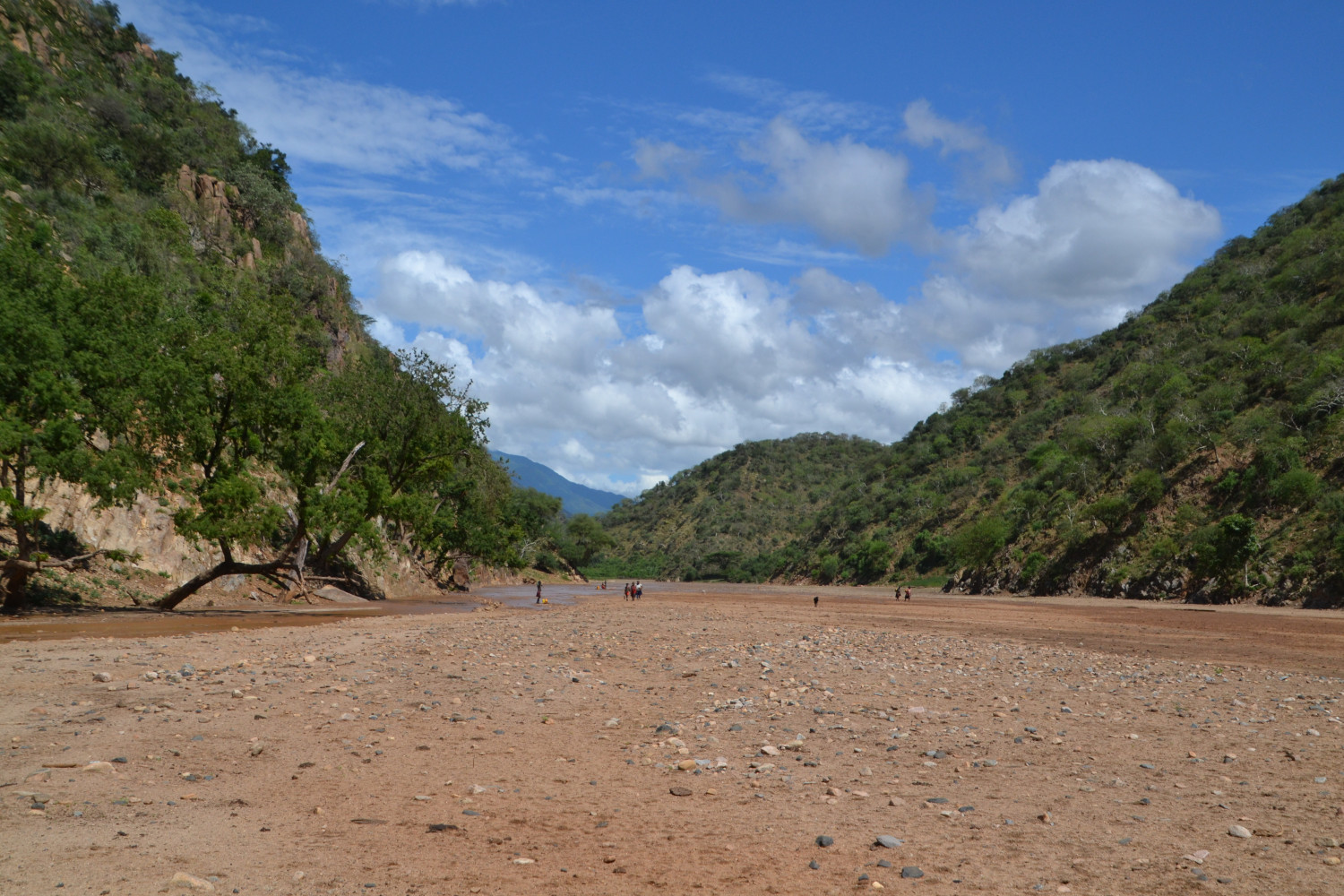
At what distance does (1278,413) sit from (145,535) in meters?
71.6

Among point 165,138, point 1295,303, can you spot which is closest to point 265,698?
point 165,138

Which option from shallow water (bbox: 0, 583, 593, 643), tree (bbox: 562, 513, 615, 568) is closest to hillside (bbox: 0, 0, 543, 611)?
shallow water (bbox: 0, 583, 593, 643)

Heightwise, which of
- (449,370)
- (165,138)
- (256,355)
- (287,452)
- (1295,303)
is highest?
(165,138)

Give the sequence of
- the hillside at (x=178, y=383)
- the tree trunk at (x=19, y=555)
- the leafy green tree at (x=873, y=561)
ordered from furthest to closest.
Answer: the leafy green tree at (x=873, y=561)
the hillside at (x=178, y=383)
the tree trunk at (x=19, y=555)

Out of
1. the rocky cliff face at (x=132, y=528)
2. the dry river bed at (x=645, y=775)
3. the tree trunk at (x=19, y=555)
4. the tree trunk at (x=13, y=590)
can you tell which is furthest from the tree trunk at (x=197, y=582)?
the dry river bed at (x=645, y=775)

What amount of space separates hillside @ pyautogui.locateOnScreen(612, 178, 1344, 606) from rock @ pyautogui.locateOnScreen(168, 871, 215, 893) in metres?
55.8

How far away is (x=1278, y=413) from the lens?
60.6m

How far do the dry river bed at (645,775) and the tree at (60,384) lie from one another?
20.8ft

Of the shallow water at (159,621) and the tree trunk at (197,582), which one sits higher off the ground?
the tree trunk at (197,582)

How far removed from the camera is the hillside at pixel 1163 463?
5294 centimetres

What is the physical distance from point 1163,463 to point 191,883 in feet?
252

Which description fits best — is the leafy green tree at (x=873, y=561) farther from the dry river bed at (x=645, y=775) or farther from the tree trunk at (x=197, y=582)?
the dry river bed at (x=645, y=775)

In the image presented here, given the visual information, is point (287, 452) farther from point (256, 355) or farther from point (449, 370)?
point (449, 370)

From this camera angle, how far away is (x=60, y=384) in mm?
20578
